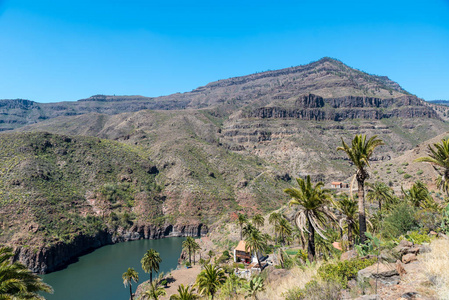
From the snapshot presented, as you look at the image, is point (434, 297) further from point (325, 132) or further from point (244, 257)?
point (325, 132)

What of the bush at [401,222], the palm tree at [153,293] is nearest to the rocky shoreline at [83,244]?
the palm tree at [153,293]

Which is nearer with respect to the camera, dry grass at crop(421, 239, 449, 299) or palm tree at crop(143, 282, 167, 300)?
dry grass at crop(421, 239, 449, 299)

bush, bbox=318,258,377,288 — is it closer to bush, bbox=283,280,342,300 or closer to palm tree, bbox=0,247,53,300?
bush, bbox=283,280,342,300

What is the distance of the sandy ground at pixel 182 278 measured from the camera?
44781 mm

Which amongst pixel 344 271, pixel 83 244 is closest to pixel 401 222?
pixel 344 271

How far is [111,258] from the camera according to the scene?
224 ft

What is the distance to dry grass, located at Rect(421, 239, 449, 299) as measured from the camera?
708 cm

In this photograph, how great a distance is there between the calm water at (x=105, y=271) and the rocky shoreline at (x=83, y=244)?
1942 mm

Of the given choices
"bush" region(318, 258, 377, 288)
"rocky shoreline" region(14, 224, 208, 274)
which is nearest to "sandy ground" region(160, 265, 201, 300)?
"rocky shoreline" region(14, 224, 208, 274)

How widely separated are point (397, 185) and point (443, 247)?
61.6 m

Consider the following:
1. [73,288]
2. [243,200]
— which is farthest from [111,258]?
[243,200]

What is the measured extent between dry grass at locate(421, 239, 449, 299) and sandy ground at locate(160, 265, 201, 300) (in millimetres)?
42063

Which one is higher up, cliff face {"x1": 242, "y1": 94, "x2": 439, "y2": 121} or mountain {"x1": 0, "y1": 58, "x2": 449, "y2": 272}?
cliff face {"x1": 242, "y1": 94, "x2": 439, "y2": 121}

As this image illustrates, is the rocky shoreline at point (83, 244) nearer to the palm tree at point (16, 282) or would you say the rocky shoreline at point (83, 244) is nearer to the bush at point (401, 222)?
the palm tree at point (16, 282)
